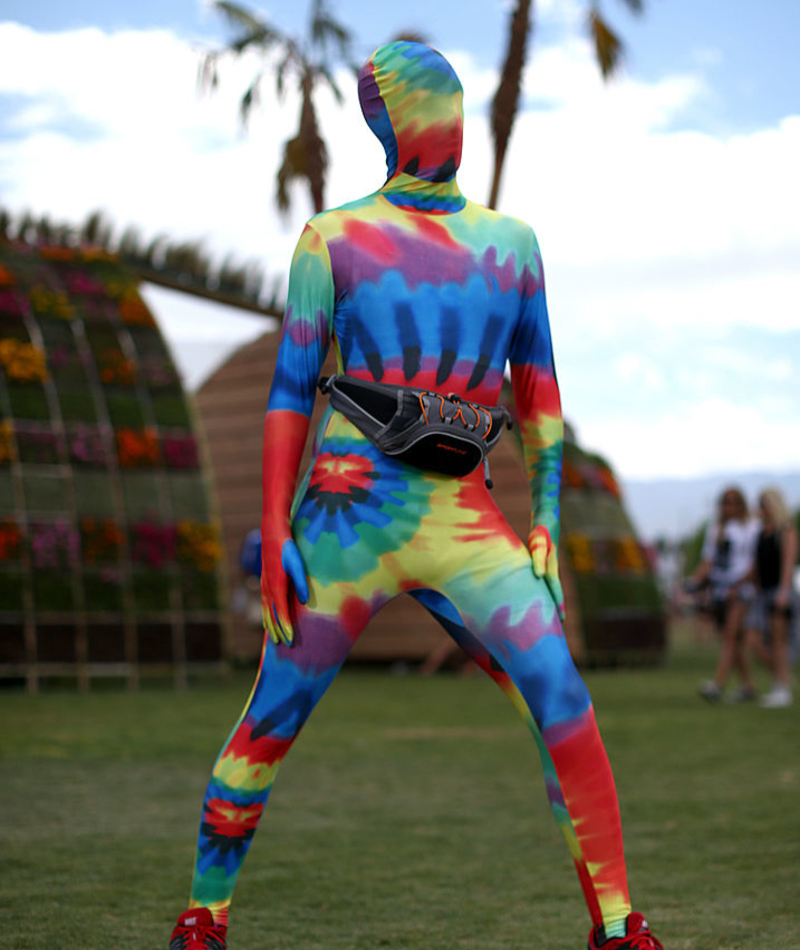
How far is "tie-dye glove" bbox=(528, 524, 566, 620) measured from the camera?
302 cm

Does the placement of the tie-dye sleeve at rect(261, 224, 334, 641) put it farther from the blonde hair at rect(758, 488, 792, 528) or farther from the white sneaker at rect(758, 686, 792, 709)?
the white sneaker at rect(758, 686, 792, 709)

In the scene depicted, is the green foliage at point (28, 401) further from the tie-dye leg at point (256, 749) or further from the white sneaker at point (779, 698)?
the tie-dye leg at point (256, 749)

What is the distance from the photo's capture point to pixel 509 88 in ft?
48.6

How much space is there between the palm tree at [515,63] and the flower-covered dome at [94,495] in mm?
4349

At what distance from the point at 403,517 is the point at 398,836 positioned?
254 centimetres

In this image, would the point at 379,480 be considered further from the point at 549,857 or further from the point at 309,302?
the point at 549,857

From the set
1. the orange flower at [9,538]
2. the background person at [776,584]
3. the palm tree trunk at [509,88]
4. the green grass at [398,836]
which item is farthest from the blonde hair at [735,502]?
the orange flower at [9,538]

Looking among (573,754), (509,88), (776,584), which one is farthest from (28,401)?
(573,754)

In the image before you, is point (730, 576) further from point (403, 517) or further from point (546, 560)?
point (403, 517)

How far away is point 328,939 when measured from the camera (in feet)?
11.8

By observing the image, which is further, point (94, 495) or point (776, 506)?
point (94, 495)

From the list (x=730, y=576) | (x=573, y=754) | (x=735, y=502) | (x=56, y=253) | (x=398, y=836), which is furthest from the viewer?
(x=56, y=253)

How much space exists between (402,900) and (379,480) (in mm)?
1691

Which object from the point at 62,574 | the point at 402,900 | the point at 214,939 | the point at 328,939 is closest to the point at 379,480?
the point at 214,939
